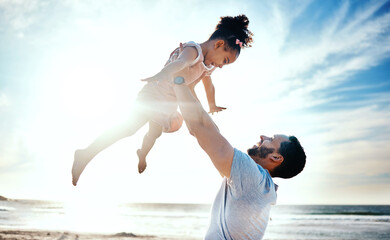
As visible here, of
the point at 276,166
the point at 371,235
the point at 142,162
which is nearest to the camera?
the point at 276,166

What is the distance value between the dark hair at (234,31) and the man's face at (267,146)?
817 mm

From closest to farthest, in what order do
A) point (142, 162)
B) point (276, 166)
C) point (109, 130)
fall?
1. point (276, 166)
2. point (109, 130)
3. point (142, 162)

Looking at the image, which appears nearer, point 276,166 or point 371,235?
point 276,166

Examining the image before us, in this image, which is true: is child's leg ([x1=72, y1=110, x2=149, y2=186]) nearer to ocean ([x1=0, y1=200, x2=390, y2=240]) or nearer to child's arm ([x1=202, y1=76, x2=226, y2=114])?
child's arm ([x1=202, y1=76, x2=226, y2=114])

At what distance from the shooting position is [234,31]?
9.36 ft

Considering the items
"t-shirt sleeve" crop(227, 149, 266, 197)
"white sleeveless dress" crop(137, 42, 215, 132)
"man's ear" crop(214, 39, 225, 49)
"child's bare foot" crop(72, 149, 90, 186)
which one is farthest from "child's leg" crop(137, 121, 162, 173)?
"t-shirt sleeve" crop(227, 149, 266, 197)

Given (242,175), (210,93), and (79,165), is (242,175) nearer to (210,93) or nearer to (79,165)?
(79,165)

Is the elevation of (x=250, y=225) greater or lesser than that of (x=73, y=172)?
lesser

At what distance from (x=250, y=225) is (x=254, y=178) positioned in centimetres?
33

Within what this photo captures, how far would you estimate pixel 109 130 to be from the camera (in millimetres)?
2617

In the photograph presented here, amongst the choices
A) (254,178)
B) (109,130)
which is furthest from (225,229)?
(109,130)

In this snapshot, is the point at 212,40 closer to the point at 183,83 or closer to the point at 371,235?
the point at 183,83

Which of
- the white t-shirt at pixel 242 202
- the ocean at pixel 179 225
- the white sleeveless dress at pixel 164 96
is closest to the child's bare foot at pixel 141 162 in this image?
the white sleeveless dress at pixel 164 96

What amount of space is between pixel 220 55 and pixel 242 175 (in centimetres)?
118
